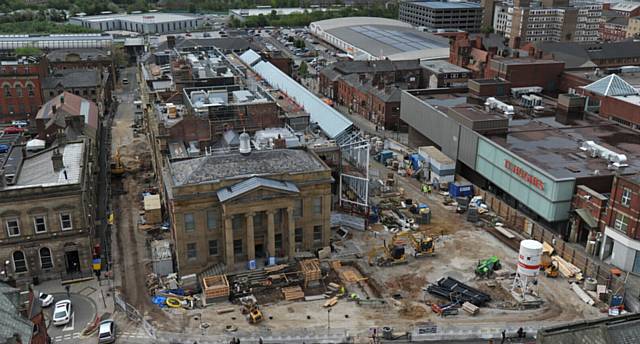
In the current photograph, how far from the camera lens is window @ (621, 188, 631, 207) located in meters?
62.6

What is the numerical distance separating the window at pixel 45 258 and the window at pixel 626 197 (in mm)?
62014

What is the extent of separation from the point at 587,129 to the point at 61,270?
76373 mm

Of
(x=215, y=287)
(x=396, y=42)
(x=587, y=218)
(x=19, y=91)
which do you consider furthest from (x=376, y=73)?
(x=215, y=287)

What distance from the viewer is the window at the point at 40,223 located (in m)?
60.8

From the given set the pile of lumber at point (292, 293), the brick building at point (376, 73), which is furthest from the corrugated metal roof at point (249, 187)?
the brick building at point (376, 73)

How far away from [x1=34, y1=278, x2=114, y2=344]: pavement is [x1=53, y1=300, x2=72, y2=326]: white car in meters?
0.46

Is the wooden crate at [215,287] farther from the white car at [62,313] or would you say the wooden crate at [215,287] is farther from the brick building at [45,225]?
the brick building at [45,225]

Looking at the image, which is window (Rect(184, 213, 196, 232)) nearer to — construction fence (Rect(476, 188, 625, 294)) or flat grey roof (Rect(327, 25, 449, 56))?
construction fence (Rect(476, 188, 625, 294))

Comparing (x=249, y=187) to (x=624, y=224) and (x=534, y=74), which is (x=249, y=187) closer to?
(x=624, y=224)

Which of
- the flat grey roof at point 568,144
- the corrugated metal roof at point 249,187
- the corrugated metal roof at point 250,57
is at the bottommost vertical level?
the flat grey roof at point 568,144

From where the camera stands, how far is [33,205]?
60250 millimetres

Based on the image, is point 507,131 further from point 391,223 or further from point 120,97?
point 120,97

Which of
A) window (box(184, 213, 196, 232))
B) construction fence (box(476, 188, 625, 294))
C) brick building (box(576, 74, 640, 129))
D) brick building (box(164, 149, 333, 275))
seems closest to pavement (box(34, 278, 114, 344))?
brick building (box(164, 149, 333, 275))

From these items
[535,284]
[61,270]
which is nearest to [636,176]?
[535,284]
